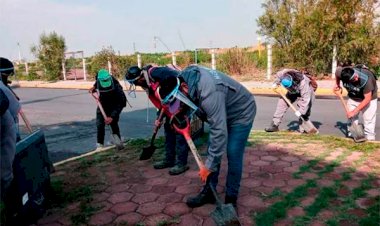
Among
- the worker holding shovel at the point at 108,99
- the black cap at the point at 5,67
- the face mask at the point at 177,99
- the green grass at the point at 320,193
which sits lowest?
the green grass at the point at 320,193

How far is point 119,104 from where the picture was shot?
591 cm

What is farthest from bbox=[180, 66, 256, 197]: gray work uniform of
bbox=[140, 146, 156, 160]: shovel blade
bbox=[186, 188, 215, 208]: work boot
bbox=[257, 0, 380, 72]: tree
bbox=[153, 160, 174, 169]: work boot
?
bbox=[257, 0, 380, 72]: tree

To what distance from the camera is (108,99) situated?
5.82 metres

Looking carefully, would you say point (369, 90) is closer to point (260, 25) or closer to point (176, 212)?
point (176, 212)

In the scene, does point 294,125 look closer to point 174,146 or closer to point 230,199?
point 174,146

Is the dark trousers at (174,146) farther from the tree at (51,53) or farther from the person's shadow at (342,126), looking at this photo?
the tree at (51,53)

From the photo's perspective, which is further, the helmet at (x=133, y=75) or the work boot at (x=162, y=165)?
the work boot at (x=162, y=165)

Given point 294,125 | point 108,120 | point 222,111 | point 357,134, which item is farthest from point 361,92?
point 108,120

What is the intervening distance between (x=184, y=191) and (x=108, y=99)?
246 cm

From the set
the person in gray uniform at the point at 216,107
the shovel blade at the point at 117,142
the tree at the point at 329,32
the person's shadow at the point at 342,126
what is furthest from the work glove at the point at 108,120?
the tree at the point at 329,32

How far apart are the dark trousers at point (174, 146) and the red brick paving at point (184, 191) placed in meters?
0.20

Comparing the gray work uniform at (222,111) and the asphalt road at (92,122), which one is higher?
the gray work uniform at (222,111)

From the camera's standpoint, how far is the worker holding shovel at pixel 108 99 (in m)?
5.64

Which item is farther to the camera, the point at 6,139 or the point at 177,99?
the point at 177,99
